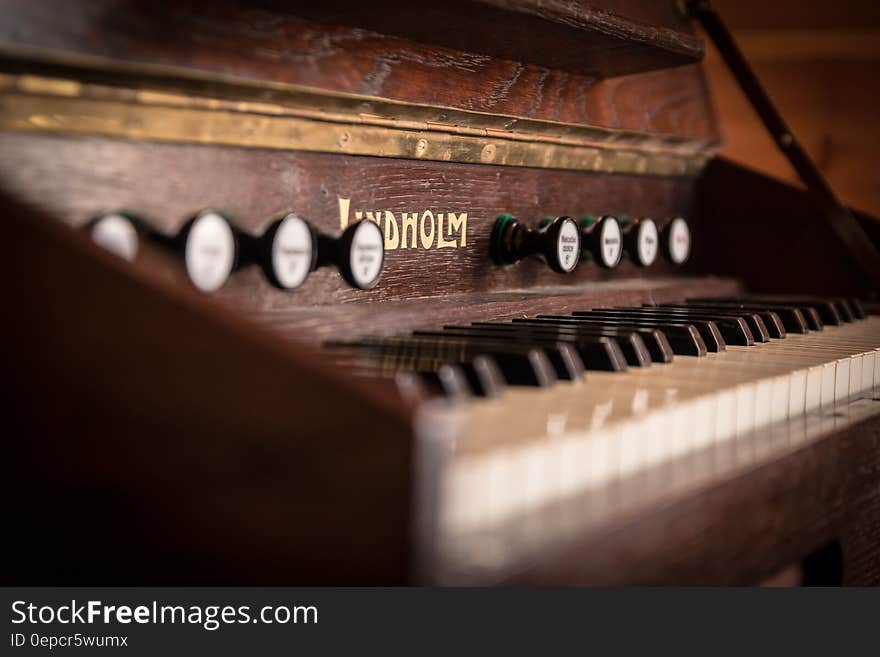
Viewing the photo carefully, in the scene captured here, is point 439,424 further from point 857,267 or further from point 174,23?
point 857,267

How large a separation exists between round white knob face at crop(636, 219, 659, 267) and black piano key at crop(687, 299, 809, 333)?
0.12 metres

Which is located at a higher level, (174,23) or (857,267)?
(857,267)

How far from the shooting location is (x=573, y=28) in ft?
5.77

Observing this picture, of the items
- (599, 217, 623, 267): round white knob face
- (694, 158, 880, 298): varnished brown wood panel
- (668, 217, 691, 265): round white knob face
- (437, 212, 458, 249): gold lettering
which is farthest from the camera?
(694, 158, 880, 298): varnished brown wood panel

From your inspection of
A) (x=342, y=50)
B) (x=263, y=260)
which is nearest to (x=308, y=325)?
(x=263, y=260)

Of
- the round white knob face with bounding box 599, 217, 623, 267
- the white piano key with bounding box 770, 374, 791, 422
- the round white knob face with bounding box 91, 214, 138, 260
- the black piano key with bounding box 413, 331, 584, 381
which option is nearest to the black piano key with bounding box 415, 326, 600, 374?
the black piano key with bounding box 413, 331, 584, 381

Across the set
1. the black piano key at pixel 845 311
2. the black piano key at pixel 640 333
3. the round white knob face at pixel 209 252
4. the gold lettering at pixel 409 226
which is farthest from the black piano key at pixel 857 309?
the round white knob face at pixel 209 252

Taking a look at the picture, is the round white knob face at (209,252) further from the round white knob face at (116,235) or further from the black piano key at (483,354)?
the black piano key at (483,354)

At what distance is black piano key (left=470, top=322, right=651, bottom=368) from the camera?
4.89ft

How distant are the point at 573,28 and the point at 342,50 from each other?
40 centimetres

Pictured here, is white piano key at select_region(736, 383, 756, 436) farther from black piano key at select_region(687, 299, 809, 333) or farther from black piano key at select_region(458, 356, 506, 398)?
black piano key at select_region(687, 299, 809, 333)

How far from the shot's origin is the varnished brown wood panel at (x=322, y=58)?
3.99ft

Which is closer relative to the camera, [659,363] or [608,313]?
[659,363]

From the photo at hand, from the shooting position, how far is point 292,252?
4.85 feet
